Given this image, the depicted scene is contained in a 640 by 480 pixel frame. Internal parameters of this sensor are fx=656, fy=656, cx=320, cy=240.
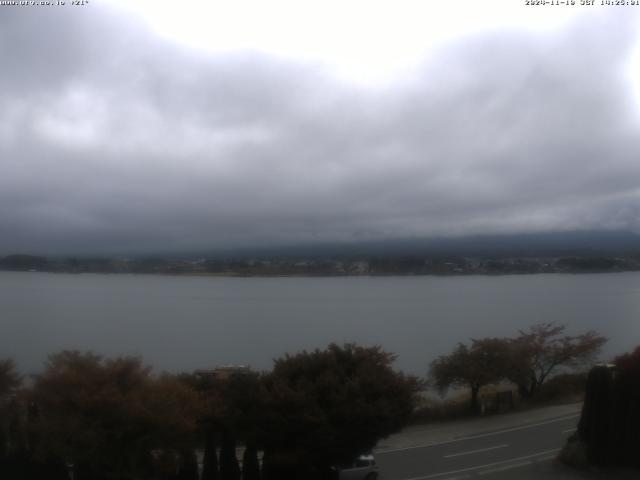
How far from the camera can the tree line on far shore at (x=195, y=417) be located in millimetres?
11875

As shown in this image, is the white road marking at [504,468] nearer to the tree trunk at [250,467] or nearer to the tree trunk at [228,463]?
the tree trunk at [250,467]

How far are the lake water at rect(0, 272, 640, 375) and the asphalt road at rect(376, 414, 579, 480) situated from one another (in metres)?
10.3

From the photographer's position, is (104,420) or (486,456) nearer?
(104,420)

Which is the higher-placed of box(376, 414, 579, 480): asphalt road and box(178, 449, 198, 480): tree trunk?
box(178, 449, 198, 480): tree trunk

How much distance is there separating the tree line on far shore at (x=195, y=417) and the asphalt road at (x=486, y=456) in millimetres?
2099

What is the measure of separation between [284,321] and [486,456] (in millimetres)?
45081

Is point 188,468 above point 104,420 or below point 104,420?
below

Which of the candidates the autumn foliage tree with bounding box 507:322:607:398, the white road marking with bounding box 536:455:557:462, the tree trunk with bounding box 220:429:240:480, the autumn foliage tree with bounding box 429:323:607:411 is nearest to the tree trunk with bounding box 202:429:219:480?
the tree trunk with bounding box 220:429:240:480

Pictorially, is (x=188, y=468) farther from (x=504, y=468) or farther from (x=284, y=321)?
(x=284, y=321)

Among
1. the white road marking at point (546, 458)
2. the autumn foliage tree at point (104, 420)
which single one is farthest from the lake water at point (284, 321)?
the white road marking at point (546, 458)

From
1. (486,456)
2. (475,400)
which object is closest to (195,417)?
(486,456)

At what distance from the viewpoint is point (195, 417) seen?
13156 mm

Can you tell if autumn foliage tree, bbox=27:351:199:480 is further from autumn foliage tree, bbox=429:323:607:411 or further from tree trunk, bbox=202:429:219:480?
autumn foliage tree, bbox=429:323:607:411

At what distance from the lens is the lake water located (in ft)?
141
